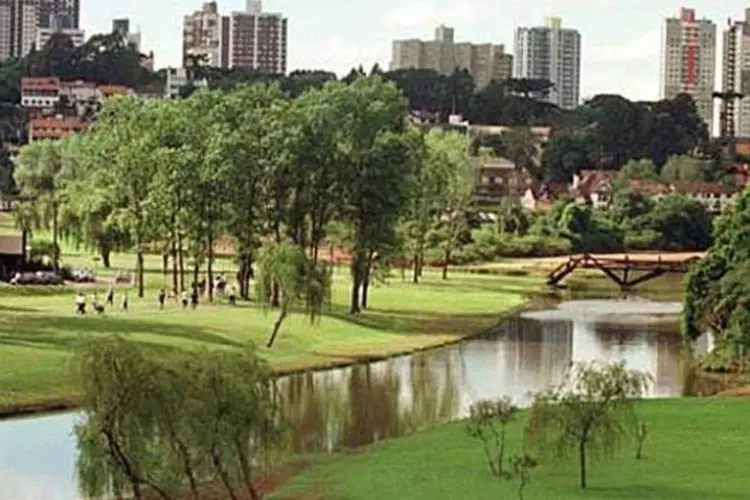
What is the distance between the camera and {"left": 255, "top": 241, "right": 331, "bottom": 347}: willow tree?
6125cm

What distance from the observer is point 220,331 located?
209ft

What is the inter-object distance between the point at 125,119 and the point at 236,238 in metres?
9.47

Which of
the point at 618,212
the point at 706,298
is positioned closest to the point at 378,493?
the point at 706,298

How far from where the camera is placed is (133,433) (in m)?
30.6

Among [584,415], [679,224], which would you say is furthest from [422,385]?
[679,224]

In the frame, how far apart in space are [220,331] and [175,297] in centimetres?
1572

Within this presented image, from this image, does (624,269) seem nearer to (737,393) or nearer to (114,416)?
(737,393)

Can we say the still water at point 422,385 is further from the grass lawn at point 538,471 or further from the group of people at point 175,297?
the group of people at point 175,297

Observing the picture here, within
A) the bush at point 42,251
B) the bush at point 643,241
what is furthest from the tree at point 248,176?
the bush at point 643,241

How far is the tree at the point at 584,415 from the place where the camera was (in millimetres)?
34625

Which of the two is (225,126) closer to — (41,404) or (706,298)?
(706,298)

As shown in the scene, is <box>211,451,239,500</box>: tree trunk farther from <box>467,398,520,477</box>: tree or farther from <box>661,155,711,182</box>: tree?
<box>661,155,711,182</box>: tree

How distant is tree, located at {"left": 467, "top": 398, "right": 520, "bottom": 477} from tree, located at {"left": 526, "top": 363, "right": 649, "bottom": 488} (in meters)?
1.00

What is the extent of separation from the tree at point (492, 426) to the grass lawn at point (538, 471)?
10.0 inches
